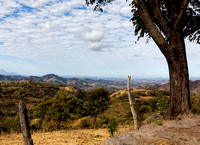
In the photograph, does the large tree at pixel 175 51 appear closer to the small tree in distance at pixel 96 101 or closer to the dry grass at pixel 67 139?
the dry grass at pixel 67 139

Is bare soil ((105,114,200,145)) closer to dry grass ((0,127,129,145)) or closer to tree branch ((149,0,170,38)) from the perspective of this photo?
dry grass ((0,127,129,145))

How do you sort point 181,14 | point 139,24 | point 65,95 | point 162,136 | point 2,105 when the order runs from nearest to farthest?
point 162,136, point 181,14, point 139,24, point 65,95, point 2,105

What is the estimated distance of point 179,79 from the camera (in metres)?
6.56

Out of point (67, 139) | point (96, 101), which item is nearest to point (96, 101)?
point (96, 101)

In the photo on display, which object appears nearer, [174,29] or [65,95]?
[174,29]

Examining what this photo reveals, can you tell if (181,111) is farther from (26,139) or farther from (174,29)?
(26,139)

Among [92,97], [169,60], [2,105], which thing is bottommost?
[2,105]

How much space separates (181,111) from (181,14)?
499 cm

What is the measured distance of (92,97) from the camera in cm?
1786

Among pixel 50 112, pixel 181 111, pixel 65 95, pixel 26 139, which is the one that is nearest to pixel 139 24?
pixel 181 111

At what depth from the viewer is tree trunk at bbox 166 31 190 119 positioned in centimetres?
647

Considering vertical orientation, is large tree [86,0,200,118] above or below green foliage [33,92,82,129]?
above

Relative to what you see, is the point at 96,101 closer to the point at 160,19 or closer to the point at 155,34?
the point at 155,34

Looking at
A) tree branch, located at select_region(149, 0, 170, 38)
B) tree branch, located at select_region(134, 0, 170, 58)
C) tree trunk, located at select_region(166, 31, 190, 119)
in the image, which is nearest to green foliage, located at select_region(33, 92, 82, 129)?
tree trunk, located at select_region(166, 31, 190, 119)
